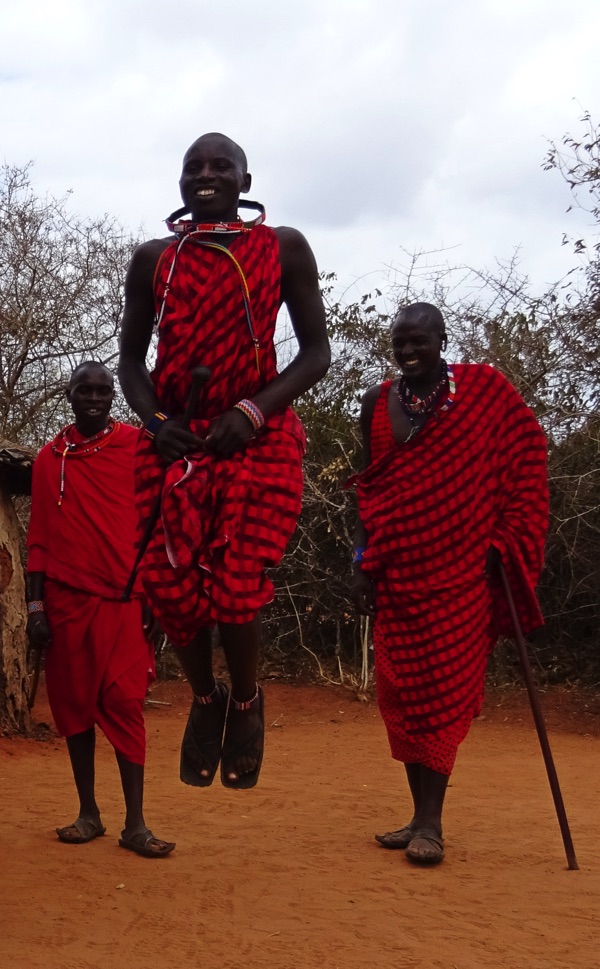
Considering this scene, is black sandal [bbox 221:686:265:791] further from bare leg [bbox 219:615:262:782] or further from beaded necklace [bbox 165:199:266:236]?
beaded necklace [bbox 165:199:266:236]

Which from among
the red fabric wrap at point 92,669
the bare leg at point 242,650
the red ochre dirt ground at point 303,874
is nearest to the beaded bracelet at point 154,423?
the bare leg at point 242,650

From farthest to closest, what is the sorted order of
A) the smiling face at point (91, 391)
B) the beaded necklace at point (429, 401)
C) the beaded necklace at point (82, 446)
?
1. the beaded necklace at point (82, 446)
2. the smiling face at point (91, 391)
3. the beaded necklace at point (429, 401)

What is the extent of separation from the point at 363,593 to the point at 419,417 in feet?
2.86

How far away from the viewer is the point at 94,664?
5.60 meters

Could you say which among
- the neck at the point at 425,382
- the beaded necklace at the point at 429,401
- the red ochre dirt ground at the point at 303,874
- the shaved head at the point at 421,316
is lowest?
the red ochre dirt ground at the point at 303,874

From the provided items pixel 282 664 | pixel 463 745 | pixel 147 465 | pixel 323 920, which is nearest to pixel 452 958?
pixel 323 920

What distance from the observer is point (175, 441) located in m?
3.57

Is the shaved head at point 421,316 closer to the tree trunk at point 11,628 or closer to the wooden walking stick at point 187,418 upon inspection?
the wooden walking stick at point 187,418

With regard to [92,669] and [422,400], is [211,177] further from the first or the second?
[92,669]

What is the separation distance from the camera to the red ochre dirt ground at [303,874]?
3734 mm

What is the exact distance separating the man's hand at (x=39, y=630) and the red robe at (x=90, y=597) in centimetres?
5

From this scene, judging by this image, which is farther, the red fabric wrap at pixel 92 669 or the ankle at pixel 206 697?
the red fabric wrap at pixel 92 669

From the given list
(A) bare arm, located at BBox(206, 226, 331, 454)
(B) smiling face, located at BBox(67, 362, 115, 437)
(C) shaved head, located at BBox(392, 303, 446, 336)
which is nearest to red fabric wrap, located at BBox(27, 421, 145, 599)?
(B) smiling face, located at BBox(67, 362, 115, 437)

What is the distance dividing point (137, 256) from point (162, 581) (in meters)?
1.10
